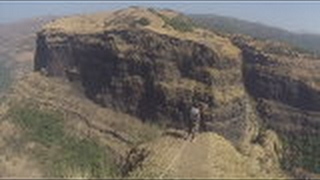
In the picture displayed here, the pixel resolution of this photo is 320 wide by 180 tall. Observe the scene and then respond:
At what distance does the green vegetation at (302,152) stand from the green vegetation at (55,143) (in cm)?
2475

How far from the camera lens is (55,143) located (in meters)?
104

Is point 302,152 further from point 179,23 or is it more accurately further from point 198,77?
point 179,23

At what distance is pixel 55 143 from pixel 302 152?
33838 mm

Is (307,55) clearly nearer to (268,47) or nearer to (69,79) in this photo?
(268,47)

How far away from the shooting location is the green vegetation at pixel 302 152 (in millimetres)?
104500

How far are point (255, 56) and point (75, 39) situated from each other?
28.6 m

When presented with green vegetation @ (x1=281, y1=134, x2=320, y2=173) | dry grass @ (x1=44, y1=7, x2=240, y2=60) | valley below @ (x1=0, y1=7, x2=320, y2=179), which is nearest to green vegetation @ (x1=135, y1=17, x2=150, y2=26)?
valley below @ (x1=0, y1=7, x2=320, y2=179)

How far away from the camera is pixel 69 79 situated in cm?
12181

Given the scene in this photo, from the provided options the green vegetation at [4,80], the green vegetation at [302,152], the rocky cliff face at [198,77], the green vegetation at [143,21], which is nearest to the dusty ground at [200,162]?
the rocky cliff face at [198,77]

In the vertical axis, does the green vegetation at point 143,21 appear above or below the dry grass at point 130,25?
above

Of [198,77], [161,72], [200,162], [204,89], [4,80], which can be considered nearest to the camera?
[200,162]

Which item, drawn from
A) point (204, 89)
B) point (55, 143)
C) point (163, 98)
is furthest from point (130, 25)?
point (55, 143)

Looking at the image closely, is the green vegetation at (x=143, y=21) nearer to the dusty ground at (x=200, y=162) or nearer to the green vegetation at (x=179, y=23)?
the green vegetation at (x=179, y=23)

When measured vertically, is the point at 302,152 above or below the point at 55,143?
below
